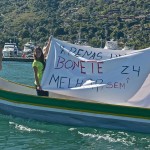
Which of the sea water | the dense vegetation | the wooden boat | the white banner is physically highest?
the dense vegetation

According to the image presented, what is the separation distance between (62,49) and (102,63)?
1.38m

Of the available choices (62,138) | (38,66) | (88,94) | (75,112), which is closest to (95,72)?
(88,94)

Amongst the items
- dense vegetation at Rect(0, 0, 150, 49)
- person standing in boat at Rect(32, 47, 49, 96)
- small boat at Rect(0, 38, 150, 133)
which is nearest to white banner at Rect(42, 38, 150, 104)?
small boat at Rect(0, 38, 150, 133)

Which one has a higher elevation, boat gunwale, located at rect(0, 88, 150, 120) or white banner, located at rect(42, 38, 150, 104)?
white banner, located at rect(42, 38, 150, 104)

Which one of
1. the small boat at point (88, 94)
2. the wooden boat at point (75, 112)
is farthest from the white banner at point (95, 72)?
the wooden boat at point (75, 112)

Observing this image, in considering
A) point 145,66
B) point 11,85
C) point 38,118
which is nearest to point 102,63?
point 145,66

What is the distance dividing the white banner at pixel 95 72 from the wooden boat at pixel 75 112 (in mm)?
535

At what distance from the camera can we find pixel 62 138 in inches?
585

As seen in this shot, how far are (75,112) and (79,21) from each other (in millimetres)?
151528

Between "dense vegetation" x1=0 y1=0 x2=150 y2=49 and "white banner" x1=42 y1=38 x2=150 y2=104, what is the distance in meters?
118

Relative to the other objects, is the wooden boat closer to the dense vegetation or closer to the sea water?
the sea water

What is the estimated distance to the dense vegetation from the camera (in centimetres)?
15238

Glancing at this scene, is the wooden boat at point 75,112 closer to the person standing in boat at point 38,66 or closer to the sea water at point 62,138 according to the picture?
the sea water at point 62,138

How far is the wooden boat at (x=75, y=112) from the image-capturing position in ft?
49.3
